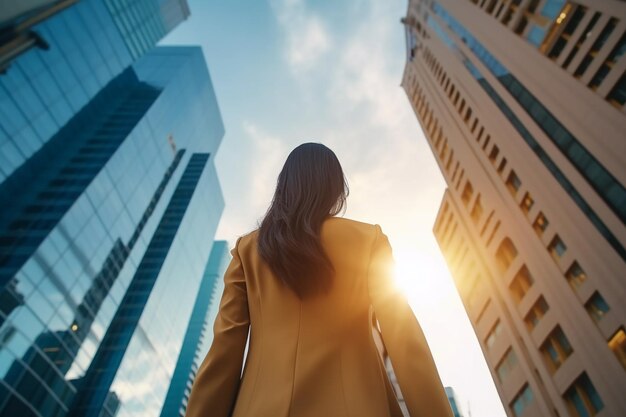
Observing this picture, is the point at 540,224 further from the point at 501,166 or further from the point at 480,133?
the point at 480,133

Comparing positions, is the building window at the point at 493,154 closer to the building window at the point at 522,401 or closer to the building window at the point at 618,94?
the building window at the point at 618,94

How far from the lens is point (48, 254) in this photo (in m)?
31.5

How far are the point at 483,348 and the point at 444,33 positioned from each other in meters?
35.4

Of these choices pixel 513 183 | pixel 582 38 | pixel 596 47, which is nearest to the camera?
pixel 596 47

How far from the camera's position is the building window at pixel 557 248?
69.8ft

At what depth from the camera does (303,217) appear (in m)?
2.13

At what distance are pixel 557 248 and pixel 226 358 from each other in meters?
25.4

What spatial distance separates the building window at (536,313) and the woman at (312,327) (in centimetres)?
2621

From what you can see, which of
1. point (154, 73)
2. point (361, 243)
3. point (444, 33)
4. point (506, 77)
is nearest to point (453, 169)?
point (506, 77)

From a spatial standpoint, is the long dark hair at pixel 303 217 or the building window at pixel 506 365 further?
the building window at pixel 506 365

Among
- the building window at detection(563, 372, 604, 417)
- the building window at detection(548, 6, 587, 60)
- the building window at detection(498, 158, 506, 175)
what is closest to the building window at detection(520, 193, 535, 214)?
the building window at detection(498, 158, 506, 175)

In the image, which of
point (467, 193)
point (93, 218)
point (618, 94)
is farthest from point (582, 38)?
point (93, 218)

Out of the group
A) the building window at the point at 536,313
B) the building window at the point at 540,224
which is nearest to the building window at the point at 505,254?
the building window at the point at 540,224

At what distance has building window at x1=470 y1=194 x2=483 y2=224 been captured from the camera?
3230 centimetres
